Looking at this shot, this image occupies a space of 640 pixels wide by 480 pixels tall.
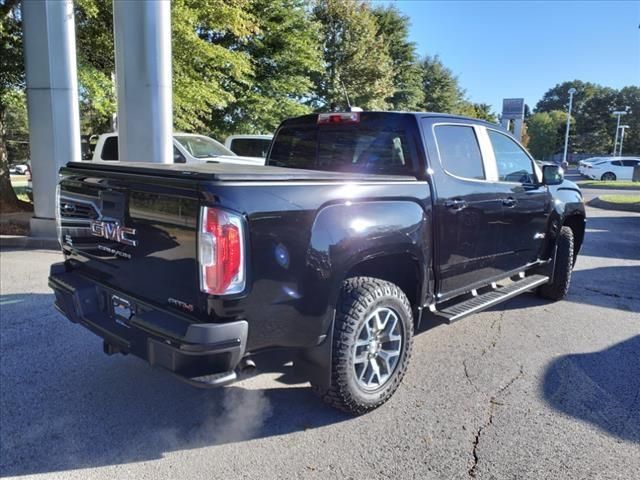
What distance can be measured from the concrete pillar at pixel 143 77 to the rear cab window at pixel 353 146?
4.18m

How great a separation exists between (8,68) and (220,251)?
11.9 m

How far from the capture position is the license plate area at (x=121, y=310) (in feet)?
9.53

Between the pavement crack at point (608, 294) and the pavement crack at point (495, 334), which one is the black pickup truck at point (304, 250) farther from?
the pavement crack at point (608, 294)

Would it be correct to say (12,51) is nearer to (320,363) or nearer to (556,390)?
(320,363)

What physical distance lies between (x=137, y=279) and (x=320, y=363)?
3.86ft

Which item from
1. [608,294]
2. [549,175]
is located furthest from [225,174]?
[608,294]

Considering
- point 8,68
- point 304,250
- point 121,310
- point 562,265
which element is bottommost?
point 562,265

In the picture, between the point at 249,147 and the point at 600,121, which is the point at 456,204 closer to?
the point at 249,147

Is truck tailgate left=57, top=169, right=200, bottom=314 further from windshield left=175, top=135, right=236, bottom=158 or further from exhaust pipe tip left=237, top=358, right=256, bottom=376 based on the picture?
windshield left=175, top=135, right=236, bottom=158

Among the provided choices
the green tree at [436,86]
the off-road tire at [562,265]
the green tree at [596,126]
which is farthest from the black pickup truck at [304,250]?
the green tree at [596,126]

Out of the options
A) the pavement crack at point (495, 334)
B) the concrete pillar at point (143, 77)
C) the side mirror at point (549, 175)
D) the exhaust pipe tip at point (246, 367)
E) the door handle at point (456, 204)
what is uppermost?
the concrete pillar at point (143, 77)

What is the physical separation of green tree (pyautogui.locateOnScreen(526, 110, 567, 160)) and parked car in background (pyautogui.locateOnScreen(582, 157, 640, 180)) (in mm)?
47114

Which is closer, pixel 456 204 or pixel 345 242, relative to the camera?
pixel 345 242

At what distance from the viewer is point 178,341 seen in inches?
96.7
